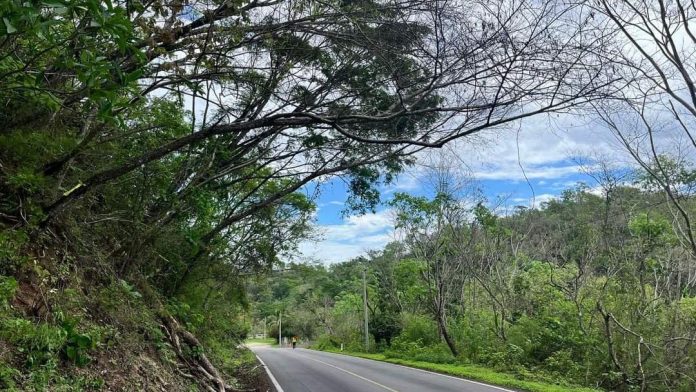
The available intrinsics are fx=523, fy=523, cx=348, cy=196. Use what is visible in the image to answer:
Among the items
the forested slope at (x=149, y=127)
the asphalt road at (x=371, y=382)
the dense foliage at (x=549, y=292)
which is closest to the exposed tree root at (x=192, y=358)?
the forested slope at (x=149, y=127)

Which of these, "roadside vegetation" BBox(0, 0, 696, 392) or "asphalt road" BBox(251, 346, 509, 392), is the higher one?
"roadside vegetation" BBox(0, 0, 696, 392)

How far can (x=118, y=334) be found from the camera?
6965 mm

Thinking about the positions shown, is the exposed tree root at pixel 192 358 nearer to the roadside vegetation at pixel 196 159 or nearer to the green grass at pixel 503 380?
the roadside vegetation at pixel 196 159

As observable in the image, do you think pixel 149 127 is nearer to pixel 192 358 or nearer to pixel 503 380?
pixel 192 358

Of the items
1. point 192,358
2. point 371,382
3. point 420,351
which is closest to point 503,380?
point 371,382

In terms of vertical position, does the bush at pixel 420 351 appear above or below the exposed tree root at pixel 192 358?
below

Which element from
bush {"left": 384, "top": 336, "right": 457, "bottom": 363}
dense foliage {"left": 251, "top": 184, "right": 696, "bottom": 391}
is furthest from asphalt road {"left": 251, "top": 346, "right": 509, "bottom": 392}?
bush {"left": 384, "top": 336, "right": 457, "bottom": 363}

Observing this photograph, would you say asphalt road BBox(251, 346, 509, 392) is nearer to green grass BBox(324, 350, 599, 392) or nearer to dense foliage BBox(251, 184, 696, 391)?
green grass BBox(324, 350, 599, 392)

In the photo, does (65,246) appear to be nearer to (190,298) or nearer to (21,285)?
(21,285)

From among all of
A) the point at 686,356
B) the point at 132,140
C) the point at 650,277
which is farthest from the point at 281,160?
the point at 650,277

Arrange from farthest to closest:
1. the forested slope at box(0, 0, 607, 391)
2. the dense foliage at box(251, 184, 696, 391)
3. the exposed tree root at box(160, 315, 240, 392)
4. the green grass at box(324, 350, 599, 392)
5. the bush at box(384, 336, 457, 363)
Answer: the bush at box(384, 336, 457, 363)
the dense foliage at box(251, 184, 696, 391)
the green grass at box(324, 350, 599, 392)
the exposed tree root at box(160, 315, 240, 392)
the forested slope at box(0, 0, 607, 391)

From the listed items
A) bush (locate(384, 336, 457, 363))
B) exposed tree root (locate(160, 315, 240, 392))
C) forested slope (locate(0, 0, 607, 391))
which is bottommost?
bush (locate(384, 336, 457, 363))

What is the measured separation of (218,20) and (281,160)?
5.96m

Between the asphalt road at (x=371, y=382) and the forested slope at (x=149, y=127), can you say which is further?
the asphalt road at (x=371, y=382)
